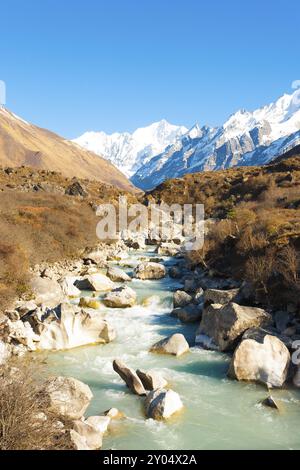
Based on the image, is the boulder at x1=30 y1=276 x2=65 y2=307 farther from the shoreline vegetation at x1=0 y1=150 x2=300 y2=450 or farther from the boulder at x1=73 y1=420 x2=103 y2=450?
the boulder at x1=73 y1=420 x2=103 y2=450

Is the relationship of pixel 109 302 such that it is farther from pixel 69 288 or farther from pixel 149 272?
pixel 149 272

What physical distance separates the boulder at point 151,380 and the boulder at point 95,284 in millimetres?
14622

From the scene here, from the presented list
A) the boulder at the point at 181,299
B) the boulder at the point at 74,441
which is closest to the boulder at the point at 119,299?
the boulder at the point at 181,299

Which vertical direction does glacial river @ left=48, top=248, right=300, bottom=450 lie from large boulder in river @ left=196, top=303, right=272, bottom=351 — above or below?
below

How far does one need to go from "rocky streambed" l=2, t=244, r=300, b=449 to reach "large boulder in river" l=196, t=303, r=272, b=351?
0.05m

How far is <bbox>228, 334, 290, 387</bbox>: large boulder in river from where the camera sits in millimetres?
17203

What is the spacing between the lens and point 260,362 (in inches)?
→ 691

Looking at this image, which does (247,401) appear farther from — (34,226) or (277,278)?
(34,226)

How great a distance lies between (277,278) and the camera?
26.8m

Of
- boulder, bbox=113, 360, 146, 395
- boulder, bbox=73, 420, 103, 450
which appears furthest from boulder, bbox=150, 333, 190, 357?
boulder, bbox=73, 420, 103, 450

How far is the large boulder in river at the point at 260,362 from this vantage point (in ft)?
56.4

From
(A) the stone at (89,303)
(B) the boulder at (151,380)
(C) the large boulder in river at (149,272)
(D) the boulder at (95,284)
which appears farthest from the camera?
(C) the large boulder in river at (149,272)

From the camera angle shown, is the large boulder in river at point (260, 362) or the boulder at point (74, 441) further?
the large boulder in river at point (260, 362)

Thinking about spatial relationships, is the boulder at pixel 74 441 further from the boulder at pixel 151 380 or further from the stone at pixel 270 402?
the stone at pixel 270 402
